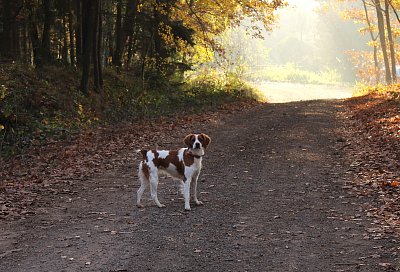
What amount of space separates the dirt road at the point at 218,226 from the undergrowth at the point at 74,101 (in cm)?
424

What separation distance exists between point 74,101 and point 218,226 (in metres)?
11.8

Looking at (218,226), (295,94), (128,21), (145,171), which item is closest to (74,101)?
(128,21)

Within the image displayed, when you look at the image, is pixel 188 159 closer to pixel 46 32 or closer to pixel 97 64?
pixel 97 64

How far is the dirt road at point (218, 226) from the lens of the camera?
5945mm

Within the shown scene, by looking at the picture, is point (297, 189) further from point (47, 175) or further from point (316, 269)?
point (47, 175)

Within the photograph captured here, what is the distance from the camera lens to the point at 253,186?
9.60 meters

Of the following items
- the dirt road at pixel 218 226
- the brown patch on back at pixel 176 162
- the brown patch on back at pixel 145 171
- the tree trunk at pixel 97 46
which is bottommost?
the dirt road at pixel 218 226

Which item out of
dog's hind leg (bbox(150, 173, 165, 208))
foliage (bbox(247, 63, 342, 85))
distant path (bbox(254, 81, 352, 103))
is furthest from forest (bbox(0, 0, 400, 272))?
foliage (bbox(247, 63, 342, 85))

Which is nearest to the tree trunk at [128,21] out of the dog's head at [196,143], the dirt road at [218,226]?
the dirt road at [218,226]

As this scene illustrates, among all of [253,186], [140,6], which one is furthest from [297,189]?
[140,6]

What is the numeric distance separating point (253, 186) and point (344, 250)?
11.5 ft

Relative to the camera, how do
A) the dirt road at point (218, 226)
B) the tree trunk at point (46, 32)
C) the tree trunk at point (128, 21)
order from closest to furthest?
the dirt road at point (218, 226), the tree trunk at point (46, 32), the tree trunk at point (128, 21)

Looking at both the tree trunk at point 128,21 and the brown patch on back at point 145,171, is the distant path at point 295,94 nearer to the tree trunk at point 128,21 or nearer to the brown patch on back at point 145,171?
the tree trunk at point 128,21

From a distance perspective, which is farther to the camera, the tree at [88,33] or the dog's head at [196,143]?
the tree at [88,33]
